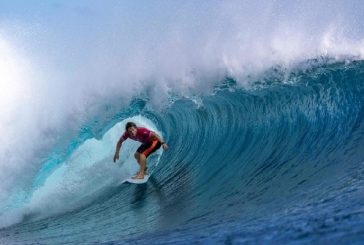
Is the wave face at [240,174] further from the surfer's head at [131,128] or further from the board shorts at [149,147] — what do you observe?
the surfer's head at [131,128]

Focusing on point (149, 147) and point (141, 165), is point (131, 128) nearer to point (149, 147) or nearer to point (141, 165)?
point (149, 147)

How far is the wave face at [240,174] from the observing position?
152 inches

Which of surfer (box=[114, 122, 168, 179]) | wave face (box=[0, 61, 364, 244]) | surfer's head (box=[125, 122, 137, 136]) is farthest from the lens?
surfer (box=[114, 122, 168, 179])

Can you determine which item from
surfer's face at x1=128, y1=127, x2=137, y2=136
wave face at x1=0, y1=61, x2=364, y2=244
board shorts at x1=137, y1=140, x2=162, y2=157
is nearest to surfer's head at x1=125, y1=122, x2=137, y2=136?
surfer's face at x1=128, y1=127, x2=137, y2=136

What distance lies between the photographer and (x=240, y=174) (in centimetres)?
650

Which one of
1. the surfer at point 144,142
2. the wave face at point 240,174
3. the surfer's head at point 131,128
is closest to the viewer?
the wave face at point 240,174

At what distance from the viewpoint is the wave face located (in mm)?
3859

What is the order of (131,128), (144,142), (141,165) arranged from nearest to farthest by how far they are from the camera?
(131,128) < (141,165) < (144,142)

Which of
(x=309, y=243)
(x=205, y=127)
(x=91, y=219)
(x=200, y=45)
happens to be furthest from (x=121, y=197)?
(x=200, y=45)

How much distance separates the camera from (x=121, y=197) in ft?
24.0

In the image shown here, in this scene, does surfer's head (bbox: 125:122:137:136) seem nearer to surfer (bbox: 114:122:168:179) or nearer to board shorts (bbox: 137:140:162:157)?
surfer (bbox: 114:122:168:179)

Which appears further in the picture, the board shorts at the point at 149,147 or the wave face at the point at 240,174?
the board shorts at the point at 149,147

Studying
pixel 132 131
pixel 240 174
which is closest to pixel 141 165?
pixel 132 131

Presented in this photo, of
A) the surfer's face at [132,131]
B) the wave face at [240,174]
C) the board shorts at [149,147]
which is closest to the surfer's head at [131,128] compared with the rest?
the surfer's face at [132,131]
